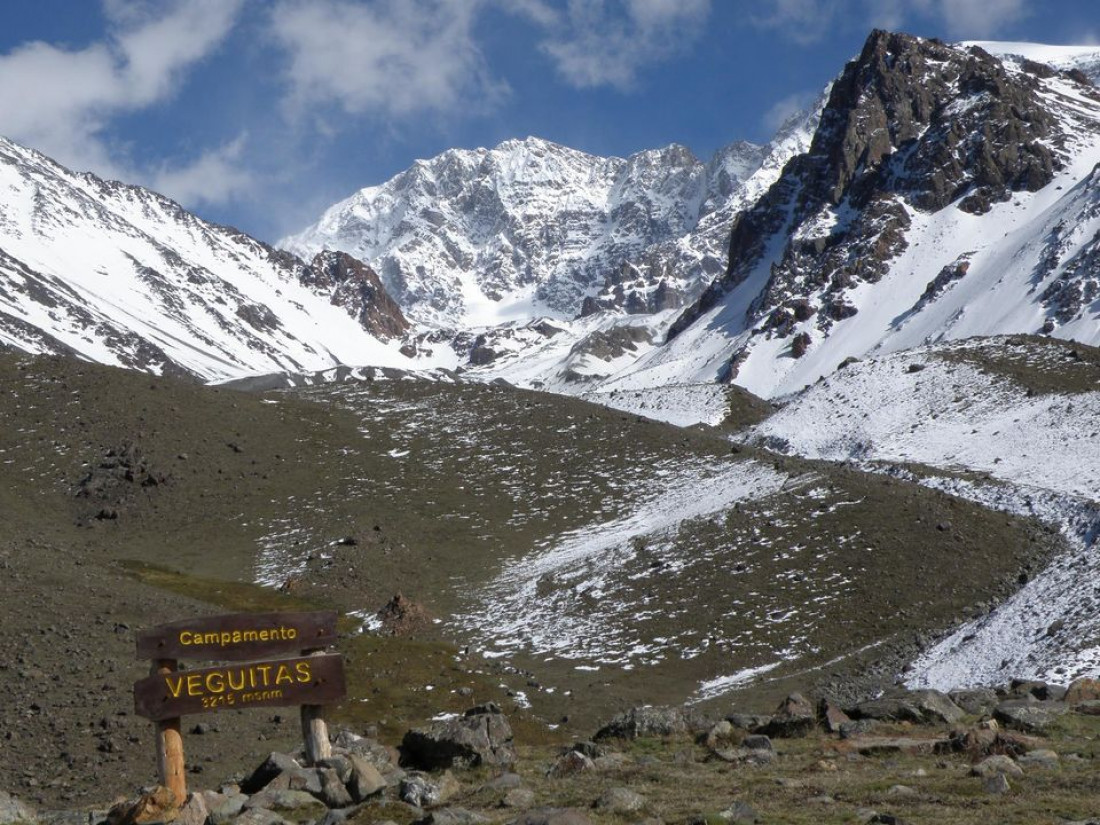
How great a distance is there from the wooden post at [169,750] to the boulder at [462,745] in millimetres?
4320

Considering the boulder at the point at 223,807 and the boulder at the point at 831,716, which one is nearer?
the boulder at the point at 223,807

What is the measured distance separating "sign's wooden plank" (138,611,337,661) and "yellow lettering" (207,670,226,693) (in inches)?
12.2

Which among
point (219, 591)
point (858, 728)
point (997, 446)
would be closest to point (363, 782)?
point (858, 728)

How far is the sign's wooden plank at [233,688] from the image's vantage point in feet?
62.4

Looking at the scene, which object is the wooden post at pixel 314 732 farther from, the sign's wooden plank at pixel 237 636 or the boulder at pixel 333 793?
the boulder at pixel 333 793

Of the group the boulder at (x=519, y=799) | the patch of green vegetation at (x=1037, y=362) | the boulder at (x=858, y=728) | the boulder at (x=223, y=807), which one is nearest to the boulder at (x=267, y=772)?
the boulder at (x=223, y=807)

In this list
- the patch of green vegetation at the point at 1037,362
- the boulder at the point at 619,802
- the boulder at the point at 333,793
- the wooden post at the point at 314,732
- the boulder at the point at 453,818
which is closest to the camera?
the boulder at the point at 453,818

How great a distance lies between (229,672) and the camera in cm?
1923

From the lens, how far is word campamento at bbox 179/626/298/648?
1930 cm

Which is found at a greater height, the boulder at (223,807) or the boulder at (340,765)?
the boulder at (340,765)

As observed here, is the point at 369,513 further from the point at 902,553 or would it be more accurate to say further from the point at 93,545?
the point at 902,553

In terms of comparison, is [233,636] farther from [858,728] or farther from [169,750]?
[858,728]

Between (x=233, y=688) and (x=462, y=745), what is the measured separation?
445 centimetres

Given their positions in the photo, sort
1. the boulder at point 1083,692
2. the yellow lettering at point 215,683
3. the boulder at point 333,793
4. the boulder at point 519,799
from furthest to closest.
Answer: the boulder at point 1083,692
the yellow lettering at point 215,683
the boulder at point 333,793
the boulder at point 519,799
